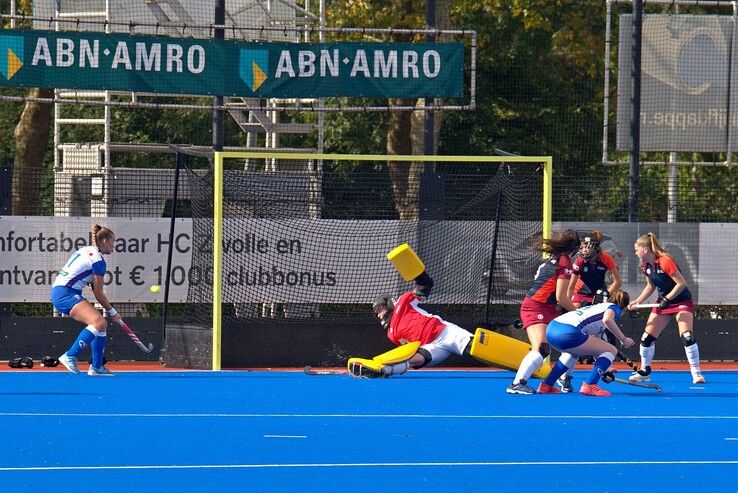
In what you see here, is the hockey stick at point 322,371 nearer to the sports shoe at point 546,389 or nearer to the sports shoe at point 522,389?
the sports shoe at point 522,389

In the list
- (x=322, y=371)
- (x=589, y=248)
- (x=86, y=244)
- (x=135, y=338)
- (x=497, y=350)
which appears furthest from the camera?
(x=86, y=244)

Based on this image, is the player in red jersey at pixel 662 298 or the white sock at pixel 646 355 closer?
the player in red jersey at pixel 662 298

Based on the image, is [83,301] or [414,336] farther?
[83,301]

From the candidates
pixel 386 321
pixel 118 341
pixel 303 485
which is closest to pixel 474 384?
pixel 386 321

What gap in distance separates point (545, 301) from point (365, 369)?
2.25 meters

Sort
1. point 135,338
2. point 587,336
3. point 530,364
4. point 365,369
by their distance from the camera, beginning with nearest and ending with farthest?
1. point 587,336
2. point 530,364
3. point 365,369
4. point 135,338

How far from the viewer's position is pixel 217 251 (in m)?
18.0

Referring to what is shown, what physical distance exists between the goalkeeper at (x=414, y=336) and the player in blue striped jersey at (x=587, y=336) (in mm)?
1731

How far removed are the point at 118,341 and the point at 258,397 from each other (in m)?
5.32

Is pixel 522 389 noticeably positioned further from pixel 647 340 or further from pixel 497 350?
pixel 647 340

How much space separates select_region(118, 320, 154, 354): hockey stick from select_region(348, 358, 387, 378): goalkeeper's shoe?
2.56 metres

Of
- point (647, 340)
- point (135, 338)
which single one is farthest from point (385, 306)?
point (135, 338)

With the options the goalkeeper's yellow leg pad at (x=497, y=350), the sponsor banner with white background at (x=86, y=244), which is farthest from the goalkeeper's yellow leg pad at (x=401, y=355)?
the sponsor banner with white background at (x=86, y=244)

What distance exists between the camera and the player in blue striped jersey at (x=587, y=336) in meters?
14.2
